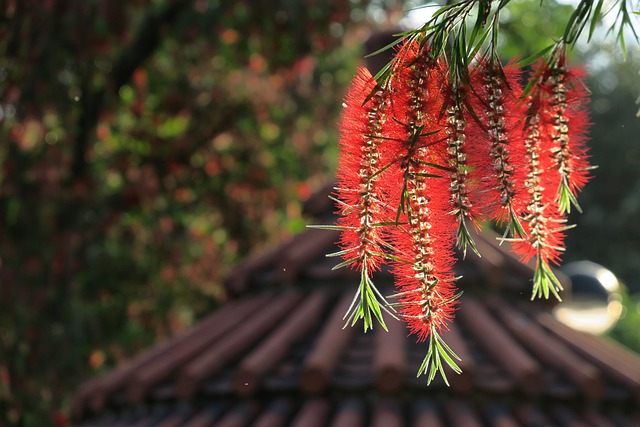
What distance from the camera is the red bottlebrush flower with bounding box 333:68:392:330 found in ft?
3.57

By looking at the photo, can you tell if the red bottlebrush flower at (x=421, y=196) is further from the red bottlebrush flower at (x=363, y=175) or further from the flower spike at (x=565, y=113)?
the flower spike at (x=565, y=113)

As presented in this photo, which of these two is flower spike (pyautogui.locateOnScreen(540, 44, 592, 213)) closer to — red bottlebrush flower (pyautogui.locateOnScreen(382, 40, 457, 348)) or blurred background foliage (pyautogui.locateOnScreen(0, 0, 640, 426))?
red bottlebrush flower (pyautogui.locateOnScreen(382, 40, 457, 348))

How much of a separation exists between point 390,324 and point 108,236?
3.53 m

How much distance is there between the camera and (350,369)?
288 centimetres

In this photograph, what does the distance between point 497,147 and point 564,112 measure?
146mm

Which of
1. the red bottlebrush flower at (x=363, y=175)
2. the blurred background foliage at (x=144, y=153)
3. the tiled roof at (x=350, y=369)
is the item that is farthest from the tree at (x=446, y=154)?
the blurred background foliage at (x=144, y=153)

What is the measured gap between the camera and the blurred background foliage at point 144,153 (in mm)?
4934

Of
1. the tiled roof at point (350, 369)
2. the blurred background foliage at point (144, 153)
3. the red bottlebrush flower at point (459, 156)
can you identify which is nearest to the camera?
the red bottlebrush flower at point (459, 156)

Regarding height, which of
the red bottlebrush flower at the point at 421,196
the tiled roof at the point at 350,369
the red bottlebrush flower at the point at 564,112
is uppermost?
the red bottlebrush flower at the point at 564,112

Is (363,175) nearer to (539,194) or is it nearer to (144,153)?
(539,194)

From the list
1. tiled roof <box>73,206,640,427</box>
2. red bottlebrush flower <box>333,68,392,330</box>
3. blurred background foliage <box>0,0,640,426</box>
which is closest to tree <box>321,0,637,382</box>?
red bottlebrush flower <box>333,68,392,330</box>

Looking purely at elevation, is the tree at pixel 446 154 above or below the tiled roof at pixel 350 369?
above

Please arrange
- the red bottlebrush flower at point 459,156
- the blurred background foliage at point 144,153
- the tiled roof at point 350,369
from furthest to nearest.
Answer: the blurred background foliage at point 144,153 → the tiled roof at point 350,369 → the red bottlebrush flower at point 459,156

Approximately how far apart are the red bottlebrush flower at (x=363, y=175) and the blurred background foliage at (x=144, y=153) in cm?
317
